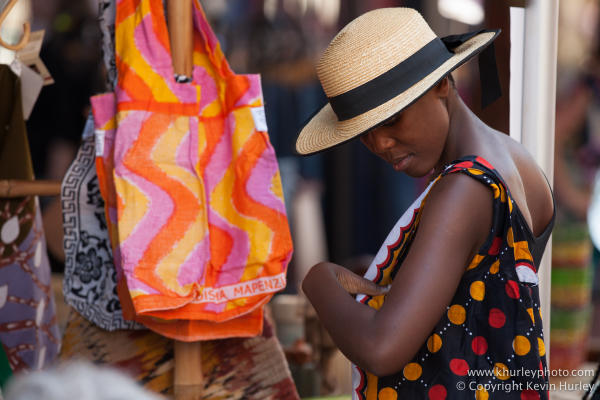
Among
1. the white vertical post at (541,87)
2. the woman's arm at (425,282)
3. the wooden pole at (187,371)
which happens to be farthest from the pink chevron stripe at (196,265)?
the white vertical post at (541,87)

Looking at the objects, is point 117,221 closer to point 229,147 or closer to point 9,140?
point 229,147

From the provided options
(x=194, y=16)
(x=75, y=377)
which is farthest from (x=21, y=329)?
(x=75, y=377)

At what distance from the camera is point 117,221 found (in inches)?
65.8

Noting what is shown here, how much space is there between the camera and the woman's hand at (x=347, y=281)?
1.29 metres

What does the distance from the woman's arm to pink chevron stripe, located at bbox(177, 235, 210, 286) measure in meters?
0.56

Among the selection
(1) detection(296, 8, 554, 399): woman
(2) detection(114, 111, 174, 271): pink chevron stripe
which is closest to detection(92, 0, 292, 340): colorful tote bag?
(2) detection(114, 111, 174, 271): pink chevron stripe

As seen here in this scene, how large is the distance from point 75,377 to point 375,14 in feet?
3.31

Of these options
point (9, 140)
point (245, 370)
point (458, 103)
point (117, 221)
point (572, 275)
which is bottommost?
point (572, 275)

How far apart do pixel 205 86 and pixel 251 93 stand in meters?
0.13

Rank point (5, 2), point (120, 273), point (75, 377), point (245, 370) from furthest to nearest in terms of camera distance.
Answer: point (245, 370)
point (120, 273)
point (5, 2)
point (75, 377)

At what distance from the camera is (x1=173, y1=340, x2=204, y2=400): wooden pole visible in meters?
1.75

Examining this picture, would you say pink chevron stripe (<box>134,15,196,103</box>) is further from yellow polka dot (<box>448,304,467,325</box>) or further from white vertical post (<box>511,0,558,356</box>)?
white vertical post (<box>511,0,558,356</box>)

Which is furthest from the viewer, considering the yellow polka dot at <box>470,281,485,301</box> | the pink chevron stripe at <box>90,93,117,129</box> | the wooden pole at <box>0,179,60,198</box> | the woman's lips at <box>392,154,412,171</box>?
the wooden pole at <box>0,179,60,198</box>

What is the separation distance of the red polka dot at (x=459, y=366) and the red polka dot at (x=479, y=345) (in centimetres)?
3
